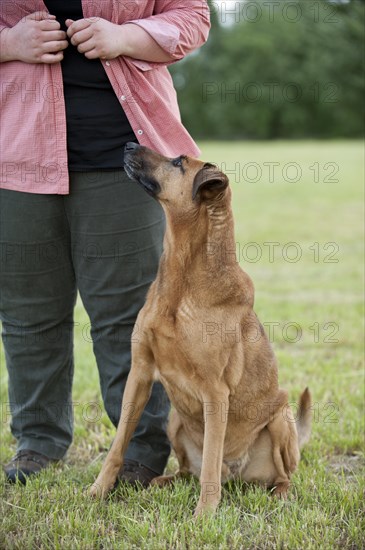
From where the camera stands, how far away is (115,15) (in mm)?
3326

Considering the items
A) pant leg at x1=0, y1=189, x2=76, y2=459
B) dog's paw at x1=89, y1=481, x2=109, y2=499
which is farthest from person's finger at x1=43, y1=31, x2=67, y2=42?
dog's paw at x1=89, y1=481, x2=109, y2=499

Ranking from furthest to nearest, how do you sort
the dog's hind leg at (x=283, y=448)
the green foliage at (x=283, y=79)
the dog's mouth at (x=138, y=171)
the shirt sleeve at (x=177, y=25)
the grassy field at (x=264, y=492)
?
the green foliage at (x=283, y=79) → the dog's hind leg at (x=283, y=448) → the shirt sleeve at (x=177, y=25) → the dog's mouth at (x=138, y=171) → the grassy field at (x=264, y=492)

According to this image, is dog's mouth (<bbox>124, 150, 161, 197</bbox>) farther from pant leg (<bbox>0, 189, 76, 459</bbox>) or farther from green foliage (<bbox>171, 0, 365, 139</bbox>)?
green foliage (<bbox>171, 0, 365, 139</bbox>)

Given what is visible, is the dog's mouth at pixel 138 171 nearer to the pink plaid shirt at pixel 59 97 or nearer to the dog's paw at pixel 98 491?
the pink plaid shirt at pixel 59 97

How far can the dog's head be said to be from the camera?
10.4ft

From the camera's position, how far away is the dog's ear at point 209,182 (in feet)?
10.1

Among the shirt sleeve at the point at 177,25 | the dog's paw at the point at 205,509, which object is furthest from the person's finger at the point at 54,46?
the dog's paw at the point at 205,509

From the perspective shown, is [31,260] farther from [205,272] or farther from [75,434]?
[75,434]

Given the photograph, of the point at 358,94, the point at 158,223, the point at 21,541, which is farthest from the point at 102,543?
the point at 358,94

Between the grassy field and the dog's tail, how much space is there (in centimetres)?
12

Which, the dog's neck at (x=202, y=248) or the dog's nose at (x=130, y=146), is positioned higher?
the dog's nose at (x=130, y=146)

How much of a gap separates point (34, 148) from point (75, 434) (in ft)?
5.77

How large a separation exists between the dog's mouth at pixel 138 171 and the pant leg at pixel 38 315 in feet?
1.57

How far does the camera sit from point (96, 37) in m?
3.18
